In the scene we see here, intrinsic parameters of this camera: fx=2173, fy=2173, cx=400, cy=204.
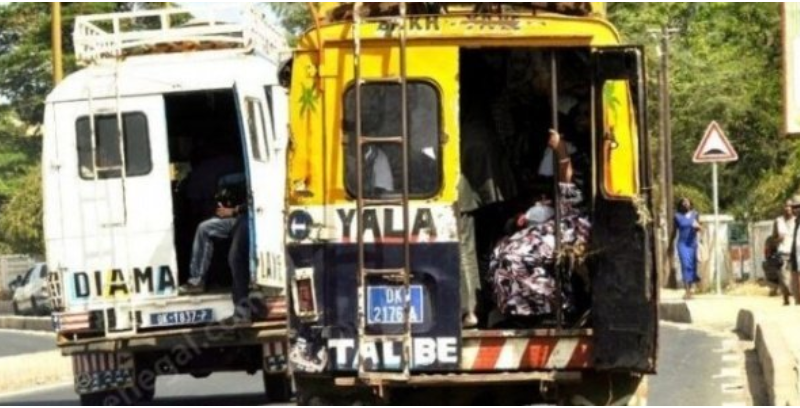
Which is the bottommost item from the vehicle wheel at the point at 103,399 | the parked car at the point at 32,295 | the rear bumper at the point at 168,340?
the parked car at the point at 32,295

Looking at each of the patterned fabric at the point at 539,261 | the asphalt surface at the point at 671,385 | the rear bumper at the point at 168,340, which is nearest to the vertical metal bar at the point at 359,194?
the patterned fabric at the point at 539,261

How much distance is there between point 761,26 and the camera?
57.2 meters

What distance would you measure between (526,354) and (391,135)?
151 centimetres

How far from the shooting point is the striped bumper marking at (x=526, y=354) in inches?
499

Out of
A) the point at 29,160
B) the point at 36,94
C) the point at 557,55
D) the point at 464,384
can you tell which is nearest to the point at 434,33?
the point at 557,55

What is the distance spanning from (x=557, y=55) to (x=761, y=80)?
1670 inches

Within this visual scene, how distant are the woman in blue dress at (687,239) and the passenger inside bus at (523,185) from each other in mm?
19775

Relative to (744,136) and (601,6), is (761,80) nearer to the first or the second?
(744,136)

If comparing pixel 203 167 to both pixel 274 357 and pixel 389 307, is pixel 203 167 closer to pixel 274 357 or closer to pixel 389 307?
pixel 274 357

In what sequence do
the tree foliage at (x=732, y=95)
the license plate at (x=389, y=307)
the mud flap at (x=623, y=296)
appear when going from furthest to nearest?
the tree foliage at (x=732, y=95) → the license plate at (x=389, y=307) → the mud flap at (x=623, y=296)

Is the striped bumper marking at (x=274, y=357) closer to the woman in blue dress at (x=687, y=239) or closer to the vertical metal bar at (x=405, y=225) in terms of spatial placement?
the vertical metal bar at (x=405, y=225)

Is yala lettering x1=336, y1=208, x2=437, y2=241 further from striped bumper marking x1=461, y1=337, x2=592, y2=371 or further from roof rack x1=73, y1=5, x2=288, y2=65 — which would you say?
roof rack x1=73, y1=5, x2=288, y2=65

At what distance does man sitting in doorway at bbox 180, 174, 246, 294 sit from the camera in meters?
18.8

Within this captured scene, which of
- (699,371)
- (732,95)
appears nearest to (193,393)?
(699,371)
